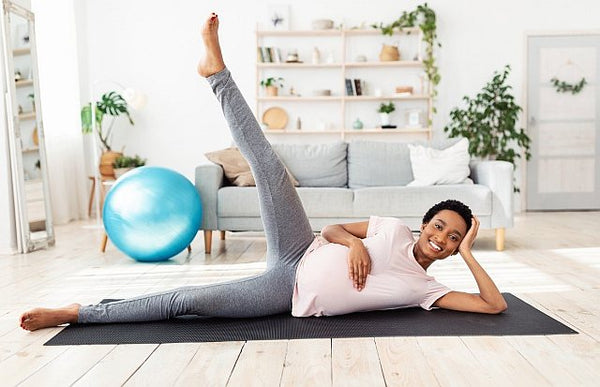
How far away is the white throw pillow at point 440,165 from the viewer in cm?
485

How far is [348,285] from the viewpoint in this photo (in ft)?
8.08

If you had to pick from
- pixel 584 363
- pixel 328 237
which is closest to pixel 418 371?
pixel 584 363

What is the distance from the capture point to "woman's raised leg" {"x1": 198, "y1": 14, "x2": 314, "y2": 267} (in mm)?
2445

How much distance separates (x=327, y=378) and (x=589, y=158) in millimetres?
6375

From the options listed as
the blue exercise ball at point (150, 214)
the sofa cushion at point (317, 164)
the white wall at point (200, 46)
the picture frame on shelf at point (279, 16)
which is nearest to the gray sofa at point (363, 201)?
the blue exercise ball at point (150, 214)

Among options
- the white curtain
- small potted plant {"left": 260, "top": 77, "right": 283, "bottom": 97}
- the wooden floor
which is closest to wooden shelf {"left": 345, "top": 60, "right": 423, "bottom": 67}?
small potted plant {"left": 260, "top": 77, "right": 283, "bottom": 97}

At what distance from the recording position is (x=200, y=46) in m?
7.30

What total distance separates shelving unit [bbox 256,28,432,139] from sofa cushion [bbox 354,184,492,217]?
262 cm

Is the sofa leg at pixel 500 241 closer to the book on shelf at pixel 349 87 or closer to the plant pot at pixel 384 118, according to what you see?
the plant pot at pixel 384 118

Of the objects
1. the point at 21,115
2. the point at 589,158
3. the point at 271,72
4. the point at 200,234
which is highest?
the point at 271,72

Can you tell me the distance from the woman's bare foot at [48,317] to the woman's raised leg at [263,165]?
0.76 m

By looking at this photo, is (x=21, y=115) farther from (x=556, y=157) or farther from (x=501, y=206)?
(x=556, y=157)

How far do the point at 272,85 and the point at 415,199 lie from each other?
10.2ft

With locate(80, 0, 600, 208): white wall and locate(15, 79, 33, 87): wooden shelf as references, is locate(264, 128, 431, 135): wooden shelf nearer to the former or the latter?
locate(80, 0, 600, 208): white wall
